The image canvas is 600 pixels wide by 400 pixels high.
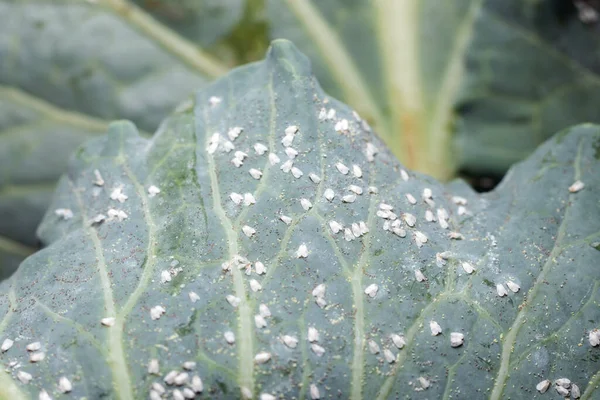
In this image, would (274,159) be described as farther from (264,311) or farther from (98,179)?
(98,179)

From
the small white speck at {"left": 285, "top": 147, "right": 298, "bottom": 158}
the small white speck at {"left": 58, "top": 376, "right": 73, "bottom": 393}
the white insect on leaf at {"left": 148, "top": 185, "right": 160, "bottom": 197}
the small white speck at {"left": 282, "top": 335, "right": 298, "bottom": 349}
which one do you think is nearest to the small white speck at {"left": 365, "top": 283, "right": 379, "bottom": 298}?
the small white speck at {"left": 282, "top": 335, "right": 298, "bottom": 349}

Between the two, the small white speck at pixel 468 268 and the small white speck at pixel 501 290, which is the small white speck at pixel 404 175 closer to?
the small white speck at pixel 468 268

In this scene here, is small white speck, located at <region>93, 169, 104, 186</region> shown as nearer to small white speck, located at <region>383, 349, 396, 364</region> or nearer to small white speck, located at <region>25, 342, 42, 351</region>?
small white speck, located at <region>25, 342, 42, 351</region>

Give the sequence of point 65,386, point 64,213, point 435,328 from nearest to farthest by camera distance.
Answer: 1. point 65,386
2. point 435,328
3. point 64,213

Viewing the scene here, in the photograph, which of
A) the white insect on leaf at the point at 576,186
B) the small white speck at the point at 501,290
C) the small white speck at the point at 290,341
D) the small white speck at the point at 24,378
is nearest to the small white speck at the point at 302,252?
the small white speck at the point at 290,341

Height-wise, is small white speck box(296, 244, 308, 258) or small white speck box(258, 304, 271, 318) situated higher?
small white speck box(296, 244, 308, 258)

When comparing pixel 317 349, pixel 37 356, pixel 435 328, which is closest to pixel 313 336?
pixel 317 349
